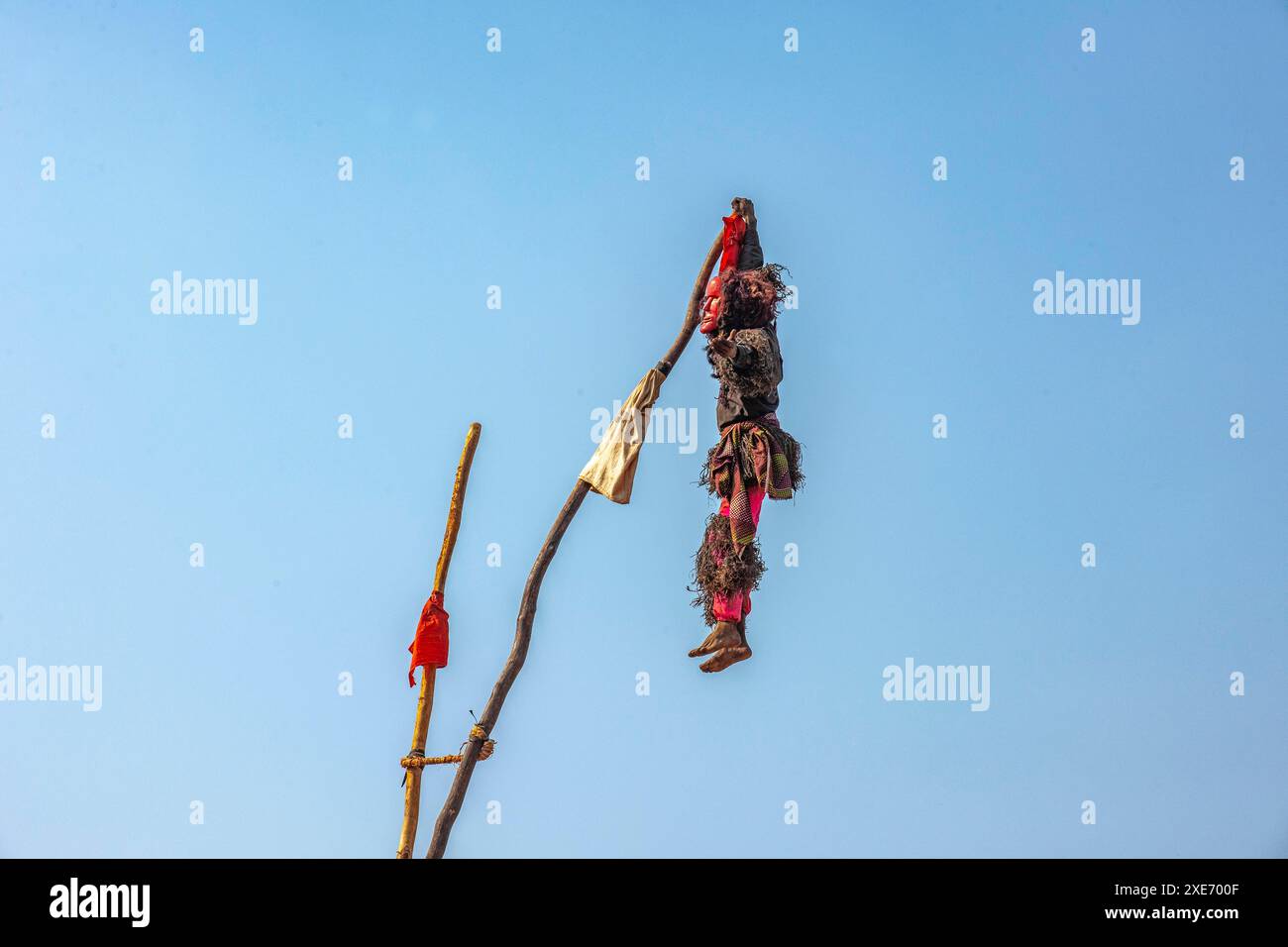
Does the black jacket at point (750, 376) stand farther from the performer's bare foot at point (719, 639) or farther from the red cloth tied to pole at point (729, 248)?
the performer's bare foot at point (719, 639)

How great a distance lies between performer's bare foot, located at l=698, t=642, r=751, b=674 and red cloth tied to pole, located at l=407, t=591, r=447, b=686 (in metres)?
1.61

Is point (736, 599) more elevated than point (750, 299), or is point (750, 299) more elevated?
point (750, 299)

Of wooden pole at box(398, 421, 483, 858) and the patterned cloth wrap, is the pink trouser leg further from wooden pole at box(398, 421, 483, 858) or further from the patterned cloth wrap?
wooden pole at box(398, 421, 483, 858)

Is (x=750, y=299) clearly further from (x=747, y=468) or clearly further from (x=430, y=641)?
(x=430, y=641)

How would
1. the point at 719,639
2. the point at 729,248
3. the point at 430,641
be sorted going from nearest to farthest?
the point at 719,639 < the point at 729,248 < the point at 430,641

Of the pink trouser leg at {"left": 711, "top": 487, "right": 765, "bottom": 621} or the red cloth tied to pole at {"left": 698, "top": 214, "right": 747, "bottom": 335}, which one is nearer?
the pink trouser leg at {"left": 711, "top": 487, "right": 765, "bottom": 621}

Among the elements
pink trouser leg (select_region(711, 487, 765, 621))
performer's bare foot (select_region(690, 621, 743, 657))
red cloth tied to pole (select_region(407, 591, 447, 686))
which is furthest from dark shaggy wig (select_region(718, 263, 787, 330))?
red cloth tied to pole (select_region(407, 591, 447, 686))

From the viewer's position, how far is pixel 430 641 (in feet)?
26.5

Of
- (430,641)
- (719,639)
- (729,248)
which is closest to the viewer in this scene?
(719,639)

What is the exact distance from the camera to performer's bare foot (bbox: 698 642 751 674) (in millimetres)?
7145

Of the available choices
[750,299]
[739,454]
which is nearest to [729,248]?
[750,299]

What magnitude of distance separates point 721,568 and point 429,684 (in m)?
1.92

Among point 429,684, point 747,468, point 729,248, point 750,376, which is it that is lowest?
point 429,684
